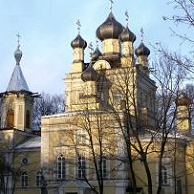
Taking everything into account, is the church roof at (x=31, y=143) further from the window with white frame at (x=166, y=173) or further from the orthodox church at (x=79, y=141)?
A: the window with white frame at (x=166, y=173)

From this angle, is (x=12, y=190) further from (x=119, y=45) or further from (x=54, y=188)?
(x=119, y=45)

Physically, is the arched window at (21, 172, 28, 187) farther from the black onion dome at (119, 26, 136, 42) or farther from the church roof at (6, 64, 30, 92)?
the black onion dome at (119, 26, 136, 42)

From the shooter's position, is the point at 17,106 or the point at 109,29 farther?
the point at 17,106

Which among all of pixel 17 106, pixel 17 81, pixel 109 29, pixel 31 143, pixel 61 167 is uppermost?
pixel 109 29

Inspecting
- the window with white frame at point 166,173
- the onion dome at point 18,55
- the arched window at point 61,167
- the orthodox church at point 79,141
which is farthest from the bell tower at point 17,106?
the window with white frame at point 166,173

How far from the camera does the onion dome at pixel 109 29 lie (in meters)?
40.0

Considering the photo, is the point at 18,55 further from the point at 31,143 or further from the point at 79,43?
the point at 31,143

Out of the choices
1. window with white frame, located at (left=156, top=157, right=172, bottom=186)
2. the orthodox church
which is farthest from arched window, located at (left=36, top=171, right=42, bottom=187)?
window with white frame, located at (left=156, top=157, right=172, bottom=186)

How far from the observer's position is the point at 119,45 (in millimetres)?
40719

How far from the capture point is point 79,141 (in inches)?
1283

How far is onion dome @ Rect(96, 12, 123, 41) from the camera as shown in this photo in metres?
40.0

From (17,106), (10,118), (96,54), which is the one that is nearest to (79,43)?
(96,54)

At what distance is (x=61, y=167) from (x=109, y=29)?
41.7 feet

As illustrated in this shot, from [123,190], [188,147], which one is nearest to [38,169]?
[123,190]
